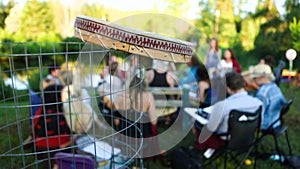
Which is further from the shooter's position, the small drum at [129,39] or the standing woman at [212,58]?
the standing woman at [212,58]

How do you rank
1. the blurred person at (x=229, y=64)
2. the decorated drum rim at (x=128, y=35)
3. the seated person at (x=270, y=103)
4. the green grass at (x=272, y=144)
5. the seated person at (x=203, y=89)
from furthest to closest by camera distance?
the blurred person at (x=229, y=64), the seated person at (x=203, y=89), the seated person at (x=270, y=103), the green grass at (x=272, y=144), the decorated drum rim at (x=128, y=35)

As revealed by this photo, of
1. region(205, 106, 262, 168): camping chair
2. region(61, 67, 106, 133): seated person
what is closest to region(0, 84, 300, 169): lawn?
region(61, 67, 106, 133): seated person

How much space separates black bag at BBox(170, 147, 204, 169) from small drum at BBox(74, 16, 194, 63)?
1.70 metres

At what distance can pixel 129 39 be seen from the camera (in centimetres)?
95

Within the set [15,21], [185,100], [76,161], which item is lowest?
[76,161]

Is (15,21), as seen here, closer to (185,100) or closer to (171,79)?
(171,79)

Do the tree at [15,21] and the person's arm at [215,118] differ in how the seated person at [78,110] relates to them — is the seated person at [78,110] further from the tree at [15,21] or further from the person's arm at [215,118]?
the tree at [15,21]

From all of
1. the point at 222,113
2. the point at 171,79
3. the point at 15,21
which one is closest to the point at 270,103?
the point at 222,113

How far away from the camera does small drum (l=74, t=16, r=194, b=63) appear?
0.96 metres

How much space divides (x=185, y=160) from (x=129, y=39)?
6.16ft

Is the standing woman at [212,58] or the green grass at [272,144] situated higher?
the standing woman at [212,58]

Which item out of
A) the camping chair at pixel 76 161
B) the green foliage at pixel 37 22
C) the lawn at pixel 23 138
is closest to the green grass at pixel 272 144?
the lawn at pixel 23 138

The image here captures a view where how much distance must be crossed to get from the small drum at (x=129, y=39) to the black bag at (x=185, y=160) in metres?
1.70

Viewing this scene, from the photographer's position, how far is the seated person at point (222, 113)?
2.68 metres
